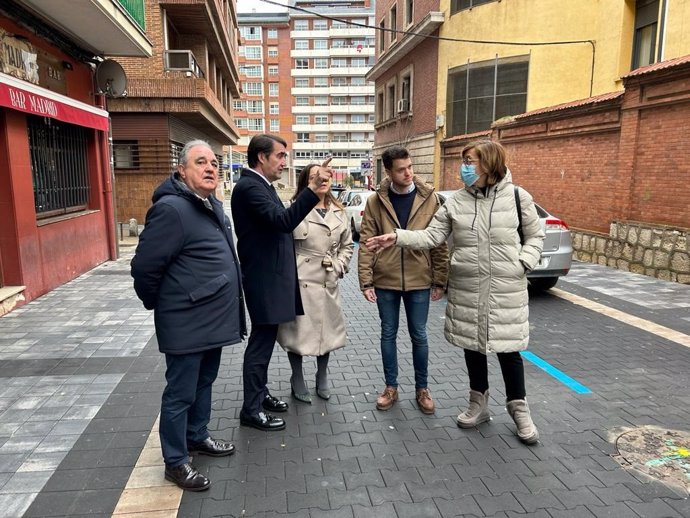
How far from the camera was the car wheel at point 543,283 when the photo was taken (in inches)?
315

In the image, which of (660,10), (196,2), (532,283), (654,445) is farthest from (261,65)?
(654,445)

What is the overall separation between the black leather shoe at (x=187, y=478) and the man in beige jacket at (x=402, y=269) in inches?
56.8

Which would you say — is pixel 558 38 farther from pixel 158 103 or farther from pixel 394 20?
pixel 394 20

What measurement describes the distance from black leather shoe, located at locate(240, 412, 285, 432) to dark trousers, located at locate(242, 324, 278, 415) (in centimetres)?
3

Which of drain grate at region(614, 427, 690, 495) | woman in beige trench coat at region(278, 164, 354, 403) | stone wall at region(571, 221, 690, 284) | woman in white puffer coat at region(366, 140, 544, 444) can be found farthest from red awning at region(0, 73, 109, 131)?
stone wall at region(571, 221, 690, 284)

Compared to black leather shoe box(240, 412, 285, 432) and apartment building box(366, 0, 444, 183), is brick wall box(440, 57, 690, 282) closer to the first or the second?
apartment building box(366, 0, 444, 183)

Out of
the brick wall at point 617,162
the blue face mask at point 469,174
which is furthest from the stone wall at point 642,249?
the blue face mask at point 469,174

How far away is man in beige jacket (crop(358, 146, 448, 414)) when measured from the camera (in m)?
3.74

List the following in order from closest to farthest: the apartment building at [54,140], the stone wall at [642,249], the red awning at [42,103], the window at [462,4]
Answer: the red awning at [42,103] → the apartment building at [54,140] → the stone wall at [642,249] → the window at [462,4]

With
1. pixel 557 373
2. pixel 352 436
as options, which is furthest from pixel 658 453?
pixel 352 436

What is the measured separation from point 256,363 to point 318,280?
73cm

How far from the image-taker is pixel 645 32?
1356 cm

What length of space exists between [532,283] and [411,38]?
17.9 metres

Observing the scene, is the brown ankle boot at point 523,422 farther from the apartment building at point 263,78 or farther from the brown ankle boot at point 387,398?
the apartment building at point 263,78
